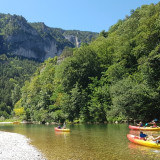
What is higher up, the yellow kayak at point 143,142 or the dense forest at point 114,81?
the dense forest at point 114,81

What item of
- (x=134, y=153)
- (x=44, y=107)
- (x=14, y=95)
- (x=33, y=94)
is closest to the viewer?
(x=134, y=153)

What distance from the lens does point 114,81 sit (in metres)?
43.0

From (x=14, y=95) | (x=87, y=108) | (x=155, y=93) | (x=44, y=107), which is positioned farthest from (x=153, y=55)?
(x=14, y=95)

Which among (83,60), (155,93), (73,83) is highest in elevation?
(83,60)

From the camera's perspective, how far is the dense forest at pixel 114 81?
34469 millimetres

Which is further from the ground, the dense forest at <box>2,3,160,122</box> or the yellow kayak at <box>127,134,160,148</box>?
the dense forest at <box>2,3,160,122</box>

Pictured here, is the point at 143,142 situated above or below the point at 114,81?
below

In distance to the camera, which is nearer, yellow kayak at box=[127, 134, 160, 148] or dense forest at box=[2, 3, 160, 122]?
yellow kayak at box=[127, 134, 160, 148]

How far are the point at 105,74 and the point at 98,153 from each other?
116 ft

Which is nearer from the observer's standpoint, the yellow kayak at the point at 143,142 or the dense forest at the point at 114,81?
the yellow kayak at the point at 143,142

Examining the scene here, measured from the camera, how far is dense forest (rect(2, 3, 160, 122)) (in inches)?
1357

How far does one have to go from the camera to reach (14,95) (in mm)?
124938

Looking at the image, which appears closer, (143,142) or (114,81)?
(143,142)

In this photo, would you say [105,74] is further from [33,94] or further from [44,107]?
[33,94]
